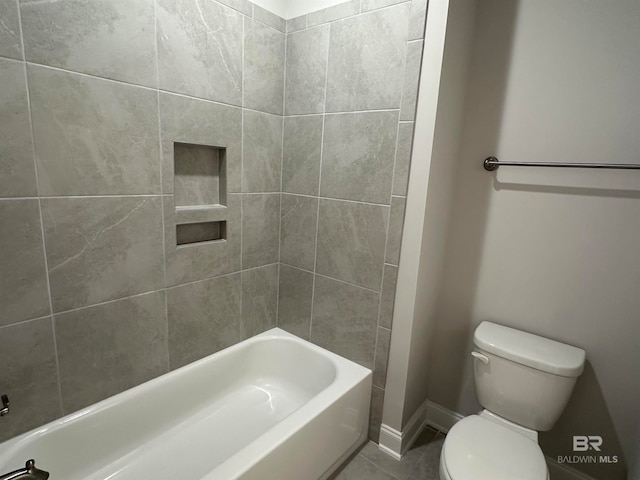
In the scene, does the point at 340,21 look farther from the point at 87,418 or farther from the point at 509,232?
the point at 87,418

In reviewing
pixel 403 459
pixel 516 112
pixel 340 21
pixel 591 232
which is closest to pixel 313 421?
pixel 403 459

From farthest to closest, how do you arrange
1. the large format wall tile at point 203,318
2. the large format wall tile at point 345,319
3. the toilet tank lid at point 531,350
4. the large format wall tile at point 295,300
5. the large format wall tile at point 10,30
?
the large format wall tile at point 295,300 < the large format wall tile at point 345,319 < the large format wall tile at point 203,318 < the toilet tank lid at point 531,350 < the large format wall tile at point 10,30

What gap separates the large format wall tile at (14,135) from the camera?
3.37ft

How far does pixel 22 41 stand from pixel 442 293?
2004 mm

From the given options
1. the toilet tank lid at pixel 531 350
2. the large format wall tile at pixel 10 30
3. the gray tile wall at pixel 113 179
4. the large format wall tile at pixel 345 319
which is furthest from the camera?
the large format wall tile at pixel 345 319

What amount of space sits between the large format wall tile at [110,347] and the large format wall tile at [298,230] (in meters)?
0.74

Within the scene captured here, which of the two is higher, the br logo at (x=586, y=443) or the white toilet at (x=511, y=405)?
the white toilet at (x=511, y=405)

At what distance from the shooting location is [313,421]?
4.48ft

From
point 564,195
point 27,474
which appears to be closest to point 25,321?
point 27,474

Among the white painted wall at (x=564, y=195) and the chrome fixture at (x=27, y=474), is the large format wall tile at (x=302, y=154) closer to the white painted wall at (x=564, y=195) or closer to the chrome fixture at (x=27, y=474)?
the white painted wall at (x=564, y=195)

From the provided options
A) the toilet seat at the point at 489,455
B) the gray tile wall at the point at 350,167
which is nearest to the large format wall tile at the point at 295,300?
the gray tile wall at the point at 350,167

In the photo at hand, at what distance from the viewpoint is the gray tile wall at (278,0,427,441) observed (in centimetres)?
147

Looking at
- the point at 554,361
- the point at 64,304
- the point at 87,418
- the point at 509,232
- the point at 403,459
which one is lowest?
the point at 403,459

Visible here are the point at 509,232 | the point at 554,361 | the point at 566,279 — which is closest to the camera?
the point at 554,361
